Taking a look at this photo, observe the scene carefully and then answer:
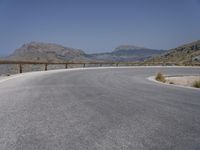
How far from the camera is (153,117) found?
6.58 metres

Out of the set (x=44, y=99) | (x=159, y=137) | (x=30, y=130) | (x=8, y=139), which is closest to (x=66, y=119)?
(x=30, y=130)

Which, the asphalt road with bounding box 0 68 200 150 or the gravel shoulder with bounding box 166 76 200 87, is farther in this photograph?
the gravel shoulder with bounding box 166 76 200 87

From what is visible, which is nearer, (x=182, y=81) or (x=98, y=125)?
(x=98, y=125)

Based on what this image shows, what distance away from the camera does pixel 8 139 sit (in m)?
4.82

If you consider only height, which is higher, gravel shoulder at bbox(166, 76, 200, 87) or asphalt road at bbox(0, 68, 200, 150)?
asphalt road at bbox(0, 68, 200, 150)

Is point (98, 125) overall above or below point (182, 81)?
above

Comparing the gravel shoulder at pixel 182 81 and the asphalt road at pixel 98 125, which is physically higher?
the asphalt road at pixel 98 125

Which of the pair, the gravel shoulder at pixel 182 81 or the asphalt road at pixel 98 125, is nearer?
the asphalt road at pixel 98 125

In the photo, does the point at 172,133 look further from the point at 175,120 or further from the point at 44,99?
the point at 44,99

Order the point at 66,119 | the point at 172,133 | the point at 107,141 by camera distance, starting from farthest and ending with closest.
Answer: the point at 66,119 < the point at 172,133 < the point at 107,141

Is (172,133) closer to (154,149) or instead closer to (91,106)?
(154,149)

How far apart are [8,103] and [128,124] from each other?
4051mm

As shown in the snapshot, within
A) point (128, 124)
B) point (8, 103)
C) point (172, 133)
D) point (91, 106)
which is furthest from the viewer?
point (8, 103)

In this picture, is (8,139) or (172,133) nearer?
(8,139)
